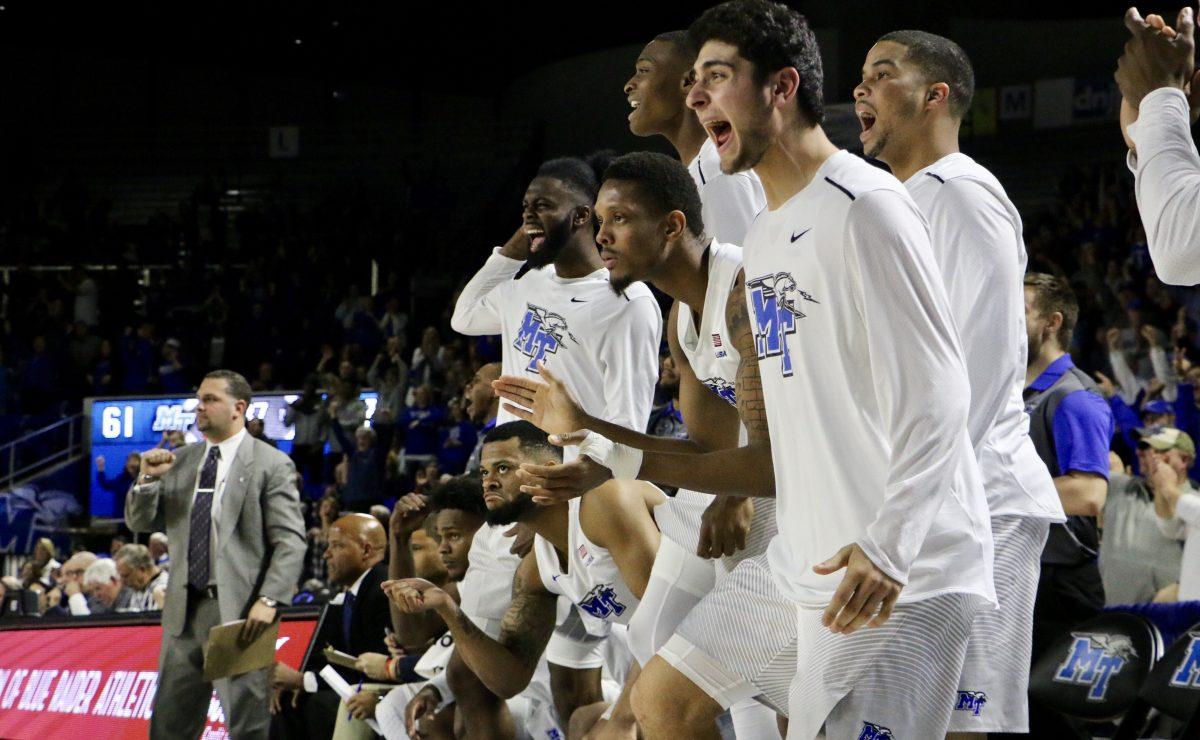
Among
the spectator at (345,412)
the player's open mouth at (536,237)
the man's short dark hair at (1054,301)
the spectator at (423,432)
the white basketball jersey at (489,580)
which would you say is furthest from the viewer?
the spectator at (345,412)

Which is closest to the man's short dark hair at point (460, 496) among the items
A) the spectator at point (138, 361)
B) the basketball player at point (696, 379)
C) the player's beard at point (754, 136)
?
the basketball player at point (696, 379)

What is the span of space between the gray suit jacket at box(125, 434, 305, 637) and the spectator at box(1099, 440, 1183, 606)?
154 inches

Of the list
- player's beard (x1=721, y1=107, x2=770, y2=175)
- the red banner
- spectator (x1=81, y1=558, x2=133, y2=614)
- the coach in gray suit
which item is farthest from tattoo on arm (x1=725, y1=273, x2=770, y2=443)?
spectator (x1=81, y1=558, x2=133, y2=614)

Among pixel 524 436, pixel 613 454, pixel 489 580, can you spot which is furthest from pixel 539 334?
pixel 613 454

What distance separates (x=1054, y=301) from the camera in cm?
430

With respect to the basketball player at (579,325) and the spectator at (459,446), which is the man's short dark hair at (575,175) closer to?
the basketball player at (579,325)

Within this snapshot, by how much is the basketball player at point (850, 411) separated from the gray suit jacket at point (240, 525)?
16.1ft

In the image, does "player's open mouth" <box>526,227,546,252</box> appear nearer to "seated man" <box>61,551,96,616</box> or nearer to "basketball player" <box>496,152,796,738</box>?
"basketball player" <box>496,152,796,738</box>

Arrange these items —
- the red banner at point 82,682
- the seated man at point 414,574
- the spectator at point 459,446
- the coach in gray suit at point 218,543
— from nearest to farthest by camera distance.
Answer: the seated man at point 414,574, the coach in gray suit at point 218,543, the red banner at point 82,682, the spectator at point 459,446

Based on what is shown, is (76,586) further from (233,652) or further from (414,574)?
(414,574)

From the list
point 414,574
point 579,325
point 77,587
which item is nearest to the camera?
point 579,325

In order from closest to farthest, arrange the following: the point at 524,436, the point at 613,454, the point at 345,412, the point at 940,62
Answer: the point at 613,454, the point at 940,62, the point at 524,436, the point at 345,412

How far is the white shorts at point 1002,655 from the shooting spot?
2.82m

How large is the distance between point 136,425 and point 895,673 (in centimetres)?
1465
